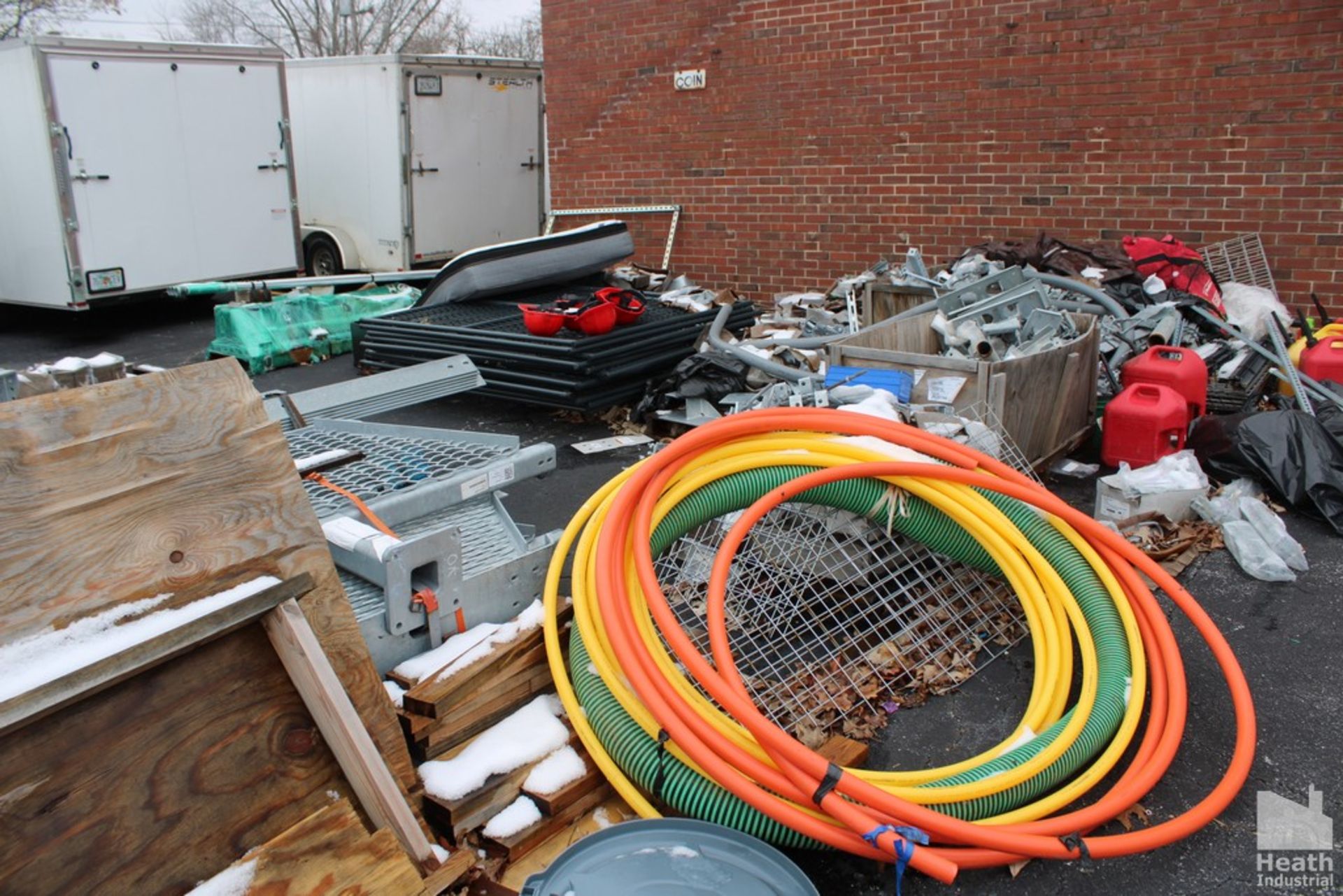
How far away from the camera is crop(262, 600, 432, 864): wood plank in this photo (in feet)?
6.95

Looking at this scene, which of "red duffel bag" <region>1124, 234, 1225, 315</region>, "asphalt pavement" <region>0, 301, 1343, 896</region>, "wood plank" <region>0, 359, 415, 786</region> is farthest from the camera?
"red duffel bag" <region>1124, 234, 1225, 315</region>

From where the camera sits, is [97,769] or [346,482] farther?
[346,482]

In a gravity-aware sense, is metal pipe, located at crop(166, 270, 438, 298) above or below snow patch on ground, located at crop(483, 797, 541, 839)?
above

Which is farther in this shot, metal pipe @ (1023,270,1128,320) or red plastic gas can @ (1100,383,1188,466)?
metal pipe @ (1023,270,1128,320)

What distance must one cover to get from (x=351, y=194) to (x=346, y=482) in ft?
29.7

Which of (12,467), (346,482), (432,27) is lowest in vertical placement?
(346,482)

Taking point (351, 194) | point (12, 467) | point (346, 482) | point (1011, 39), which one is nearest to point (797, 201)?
point (1011, 39)

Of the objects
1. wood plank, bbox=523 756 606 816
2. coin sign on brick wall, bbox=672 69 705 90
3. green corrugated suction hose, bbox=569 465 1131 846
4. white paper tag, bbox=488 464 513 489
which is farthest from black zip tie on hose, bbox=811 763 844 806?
coin sign on brick wall, bbox=672 69 705 90

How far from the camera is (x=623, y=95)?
392 inches

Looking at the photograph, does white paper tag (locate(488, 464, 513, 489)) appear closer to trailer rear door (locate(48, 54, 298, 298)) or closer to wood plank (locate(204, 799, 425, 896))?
wood plank (locate(204, 799, 425, 896))

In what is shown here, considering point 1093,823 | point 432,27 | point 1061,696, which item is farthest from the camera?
point 432,27

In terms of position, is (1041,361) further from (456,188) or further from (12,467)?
(456,188)

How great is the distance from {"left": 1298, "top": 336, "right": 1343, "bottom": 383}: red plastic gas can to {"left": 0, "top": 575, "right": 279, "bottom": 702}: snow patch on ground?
6156 mm
